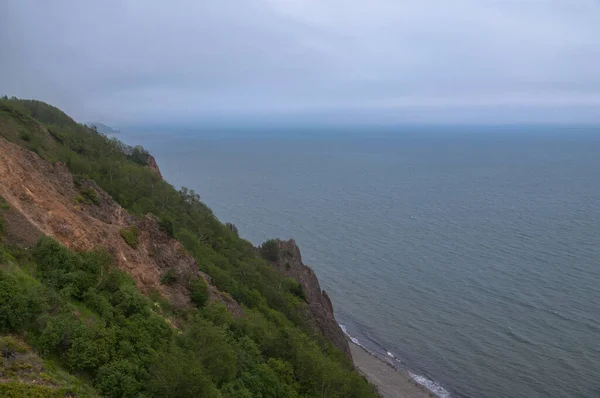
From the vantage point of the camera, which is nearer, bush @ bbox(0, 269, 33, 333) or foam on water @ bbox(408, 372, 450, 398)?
bush @ bbox(0, 269, 33, 333)

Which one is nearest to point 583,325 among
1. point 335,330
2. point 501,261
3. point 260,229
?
point 501,261

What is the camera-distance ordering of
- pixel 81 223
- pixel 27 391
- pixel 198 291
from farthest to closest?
pixel 198 291 < pixel 81 223 < pixel 27 391

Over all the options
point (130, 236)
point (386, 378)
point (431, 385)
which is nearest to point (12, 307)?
point (130, 236)

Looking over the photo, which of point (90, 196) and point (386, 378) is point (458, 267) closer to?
point (386, 378)

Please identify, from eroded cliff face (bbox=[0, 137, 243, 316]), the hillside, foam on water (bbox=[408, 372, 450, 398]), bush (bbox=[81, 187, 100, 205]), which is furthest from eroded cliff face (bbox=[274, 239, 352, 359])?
bush (bbox=[81, 187, 100, 205])

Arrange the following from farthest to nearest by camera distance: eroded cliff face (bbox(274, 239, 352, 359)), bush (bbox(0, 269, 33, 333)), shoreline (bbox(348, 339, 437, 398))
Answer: shoreline (bbox(348, 339, 437, 398)), eroded cliff face (bbox(274, 239, 352, 359)), bush (bbox(0, 269, 33, 333))

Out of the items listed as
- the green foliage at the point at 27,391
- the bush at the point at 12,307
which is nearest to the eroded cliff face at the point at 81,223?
the bush at the point at 12,307

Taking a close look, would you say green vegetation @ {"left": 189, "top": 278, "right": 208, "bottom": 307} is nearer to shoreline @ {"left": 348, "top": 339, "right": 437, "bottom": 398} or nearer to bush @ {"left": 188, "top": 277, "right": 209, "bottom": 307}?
bush @ {"left": 188, "top": 277, "right": 209, "bottom": 307}
